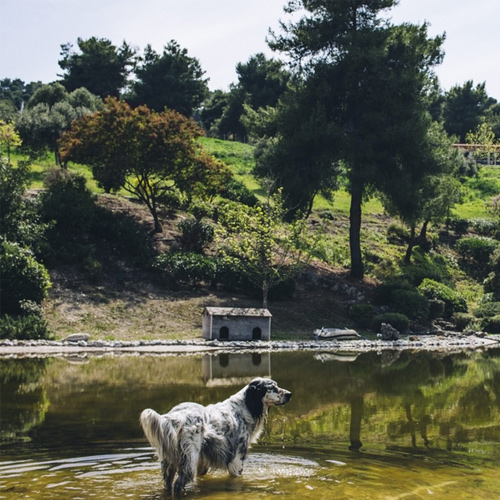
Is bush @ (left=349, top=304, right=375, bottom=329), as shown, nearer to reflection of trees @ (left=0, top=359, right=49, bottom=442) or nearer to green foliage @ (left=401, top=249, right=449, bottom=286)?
green foliage @ (left=401, top=249, right=449, bottom=286)

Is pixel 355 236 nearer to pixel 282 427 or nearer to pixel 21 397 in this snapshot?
pixel 21 397

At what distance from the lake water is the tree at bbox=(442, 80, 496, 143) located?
2698 inches

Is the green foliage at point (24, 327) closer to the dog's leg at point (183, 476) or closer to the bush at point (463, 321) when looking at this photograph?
the dog's leg at point (183, 476)

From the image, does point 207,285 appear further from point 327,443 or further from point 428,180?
point 327,443

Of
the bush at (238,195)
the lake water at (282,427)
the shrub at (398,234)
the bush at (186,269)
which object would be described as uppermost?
the bush at (238,195)

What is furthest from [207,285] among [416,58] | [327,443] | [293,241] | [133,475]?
[133,475]

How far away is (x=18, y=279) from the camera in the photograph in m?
28.1

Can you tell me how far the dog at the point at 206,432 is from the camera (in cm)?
873

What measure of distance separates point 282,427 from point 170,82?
65.1 m

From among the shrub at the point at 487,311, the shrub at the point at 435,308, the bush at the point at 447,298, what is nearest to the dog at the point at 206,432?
the shrub at the point at 435,308

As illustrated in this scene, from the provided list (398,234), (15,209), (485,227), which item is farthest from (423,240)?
(15,209)

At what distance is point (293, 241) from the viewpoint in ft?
110

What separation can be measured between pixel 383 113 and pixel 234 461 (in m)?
30.7

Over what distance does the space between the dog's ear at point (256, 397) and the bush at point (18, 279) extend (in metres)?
19.9
